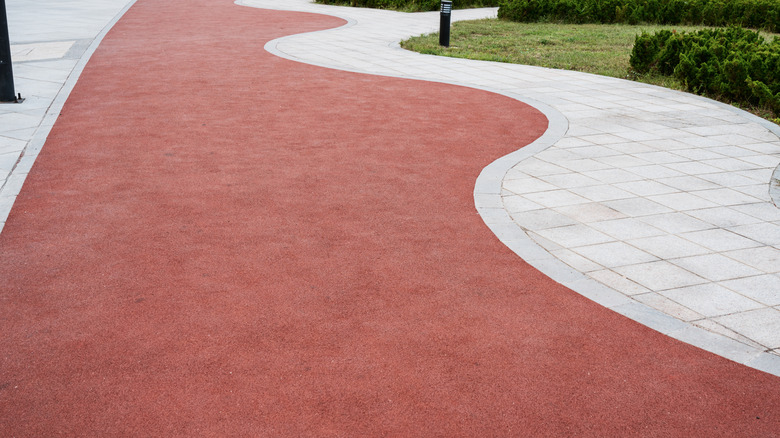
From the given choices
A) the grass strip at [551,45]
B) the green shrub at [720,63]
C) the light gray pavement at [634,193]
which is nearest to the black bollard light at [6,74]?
the light gray pavement at [634,193]

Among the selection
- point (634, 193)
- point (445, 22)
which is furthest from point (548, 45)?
point (634, 193)

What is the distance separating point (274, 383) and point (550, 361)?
162 cm

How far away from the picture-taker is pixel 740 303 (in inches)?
189

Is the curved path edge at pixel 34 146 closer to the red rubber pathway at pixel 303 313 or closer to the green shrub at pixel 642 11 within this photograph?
the red rubber pathway at pixel 303 313

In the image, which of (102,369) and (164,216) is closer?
(102,369)

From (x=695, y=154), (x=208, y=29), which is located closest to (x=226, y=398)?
(x=695, y=154)

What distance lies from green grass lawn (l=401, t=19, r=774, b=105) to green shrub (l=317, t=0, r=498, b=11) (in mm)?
3795

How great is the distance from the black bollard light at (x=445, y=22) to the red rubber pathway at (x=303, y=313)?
817 cm

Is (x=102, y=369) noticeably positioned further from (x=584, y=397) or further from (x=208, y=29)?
(x=208, y=29)

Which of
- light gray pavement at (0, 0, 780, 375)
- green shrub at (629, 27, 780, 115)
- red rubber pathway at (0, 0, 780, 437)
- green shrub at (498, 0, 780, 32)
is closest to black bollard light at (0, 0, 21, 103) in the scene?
light gray pavement at (0, 0, 780, 375)

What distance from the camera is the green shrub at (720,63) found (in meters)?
11.1

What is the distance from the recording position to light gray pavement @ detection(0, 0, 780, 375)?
15.8 ft

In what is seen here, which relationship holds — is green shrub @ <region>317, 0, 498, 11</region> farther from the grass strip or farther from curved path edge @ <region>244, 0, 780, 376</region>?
curved path edge @ <region>244, 0, 780, 376</region>

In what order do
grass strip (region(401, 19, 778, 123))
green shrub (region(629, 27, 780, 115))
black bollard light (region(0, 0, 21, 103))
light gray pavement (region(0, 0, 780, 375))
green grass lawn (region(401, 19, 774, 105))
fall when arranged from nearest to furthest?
light gray pavement (region(0, 0, 780, 375)) < black bollard light (region(0, 0, 21, 103)) < green shrub (region(629, 27, 780, 115)) < grass strip (region(401, 19, 778, 123)) < green grass lawn (region(401, 19, 774, 105))
